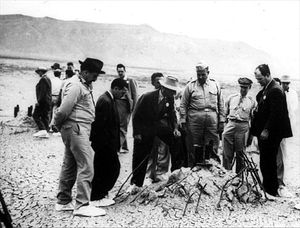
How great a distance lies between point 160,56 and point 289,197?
97864 millimetres

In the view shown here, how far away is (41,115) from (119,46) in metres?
95.3

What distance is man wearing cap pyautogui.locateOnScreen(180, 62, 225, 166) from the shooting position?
644 cm

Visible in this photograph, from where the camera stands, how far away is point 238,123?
6777mm

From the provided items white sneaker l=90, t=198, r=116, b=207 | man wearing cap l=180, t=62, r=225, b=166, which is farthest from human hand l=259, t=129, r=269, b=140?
white sneaker l=90, t=198, r=116, b=207

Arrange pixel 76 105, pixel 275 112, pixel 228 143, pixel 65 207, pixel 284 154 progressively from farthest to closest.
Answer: pixel 228 143
pixel 284 154
pixel 275 112
pixel 65 207
pixel 76 105

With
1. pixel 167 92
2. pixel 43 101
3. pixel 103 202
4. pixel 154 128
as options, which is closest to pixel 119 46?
pixel 43 101

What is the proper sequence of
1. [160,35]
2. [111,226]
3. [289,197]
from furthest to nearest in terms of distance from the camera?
[160,35] < [289,197] < [111,226]

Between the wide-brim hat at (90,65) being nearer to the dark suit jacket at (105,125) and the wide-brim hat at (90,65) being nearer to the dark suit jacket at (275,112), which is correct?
the dark suit jacket at (105,125)

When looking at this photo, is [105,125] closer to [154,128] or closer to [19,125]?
[154,128]

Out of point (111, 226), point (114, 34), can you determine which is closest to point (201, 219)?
point (111, 226)

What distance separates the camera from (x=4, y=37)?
307 feet

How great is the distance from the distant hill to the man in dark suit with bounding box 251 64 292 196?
8312cm

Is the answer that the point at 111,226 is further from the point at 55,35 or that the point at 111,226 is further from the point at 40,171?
the point at 55,35

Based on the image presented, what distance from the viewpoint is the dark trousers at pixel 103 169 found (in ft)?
17.1
